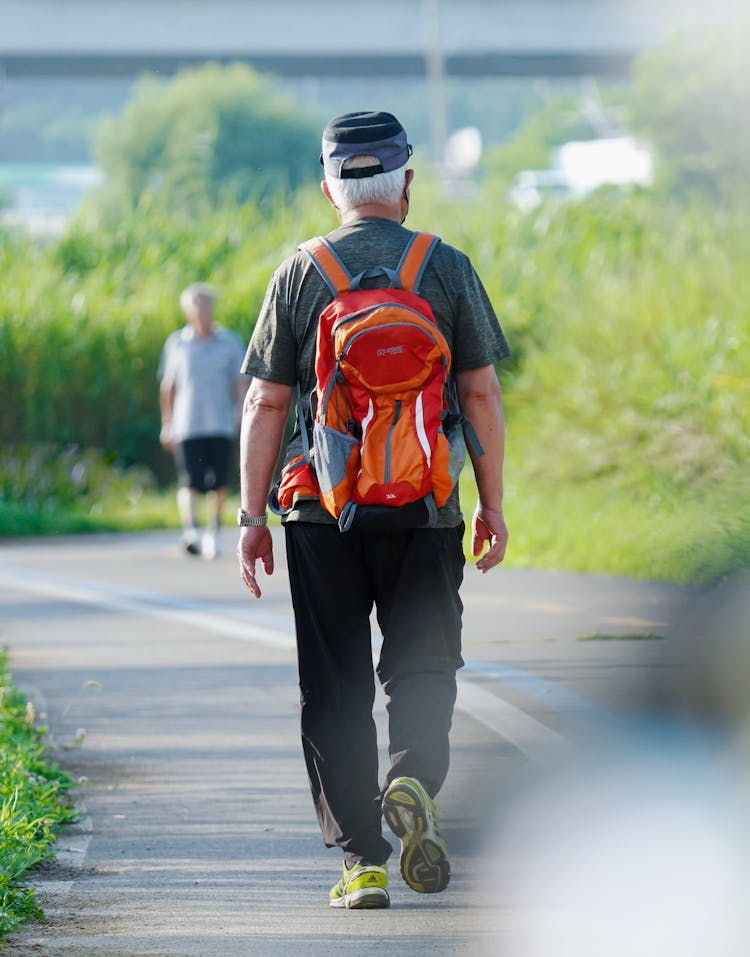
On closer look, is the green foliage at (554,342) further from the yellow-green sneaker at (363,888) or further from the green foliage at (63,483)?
the yellow-green sneaker at (363,888)

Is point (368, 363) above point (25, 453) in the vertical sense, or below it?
above

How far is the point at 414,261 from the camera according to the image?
15.4 ft

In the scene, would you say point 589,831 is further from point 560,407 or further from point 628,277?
point 628,277

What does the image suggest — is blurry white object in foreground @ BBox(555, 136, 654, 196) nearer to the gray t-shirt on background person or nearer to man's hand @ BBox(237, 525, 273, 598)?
the gray t-shirt on background person

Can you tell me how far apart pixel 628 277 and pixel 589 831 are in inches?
555

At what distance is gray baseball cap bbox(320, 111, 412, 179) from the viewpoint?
4.75 metres

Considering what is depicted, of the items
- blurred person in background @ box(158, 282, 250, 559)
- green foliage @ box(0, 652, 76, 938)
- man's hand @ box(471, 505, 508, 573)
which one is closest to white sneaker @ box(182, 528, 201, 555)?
blurred person in background @ box(158, 282, 250, 559)

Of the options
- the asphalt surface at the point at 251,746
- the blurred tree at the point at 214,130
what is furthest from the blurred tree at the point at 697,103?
the asphalt surface at the point at 251,746

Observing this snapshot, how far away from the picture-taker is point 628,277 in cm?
1905

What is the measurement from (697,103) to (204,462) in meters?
37.5

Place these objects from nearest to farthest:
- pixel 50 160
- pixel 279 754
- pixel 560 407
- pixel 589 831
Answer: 1. pixel 589 831
2. pixel 279 754
3. pixel 560 407
4. pixel 50 160

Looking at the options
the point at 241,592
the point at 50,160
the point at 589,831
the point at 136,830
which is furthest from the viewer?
the point at 50,160

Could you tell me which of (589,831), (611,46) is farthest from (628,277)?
(611,46)

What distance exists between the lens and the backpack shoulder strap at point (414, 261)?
4.67 metres
